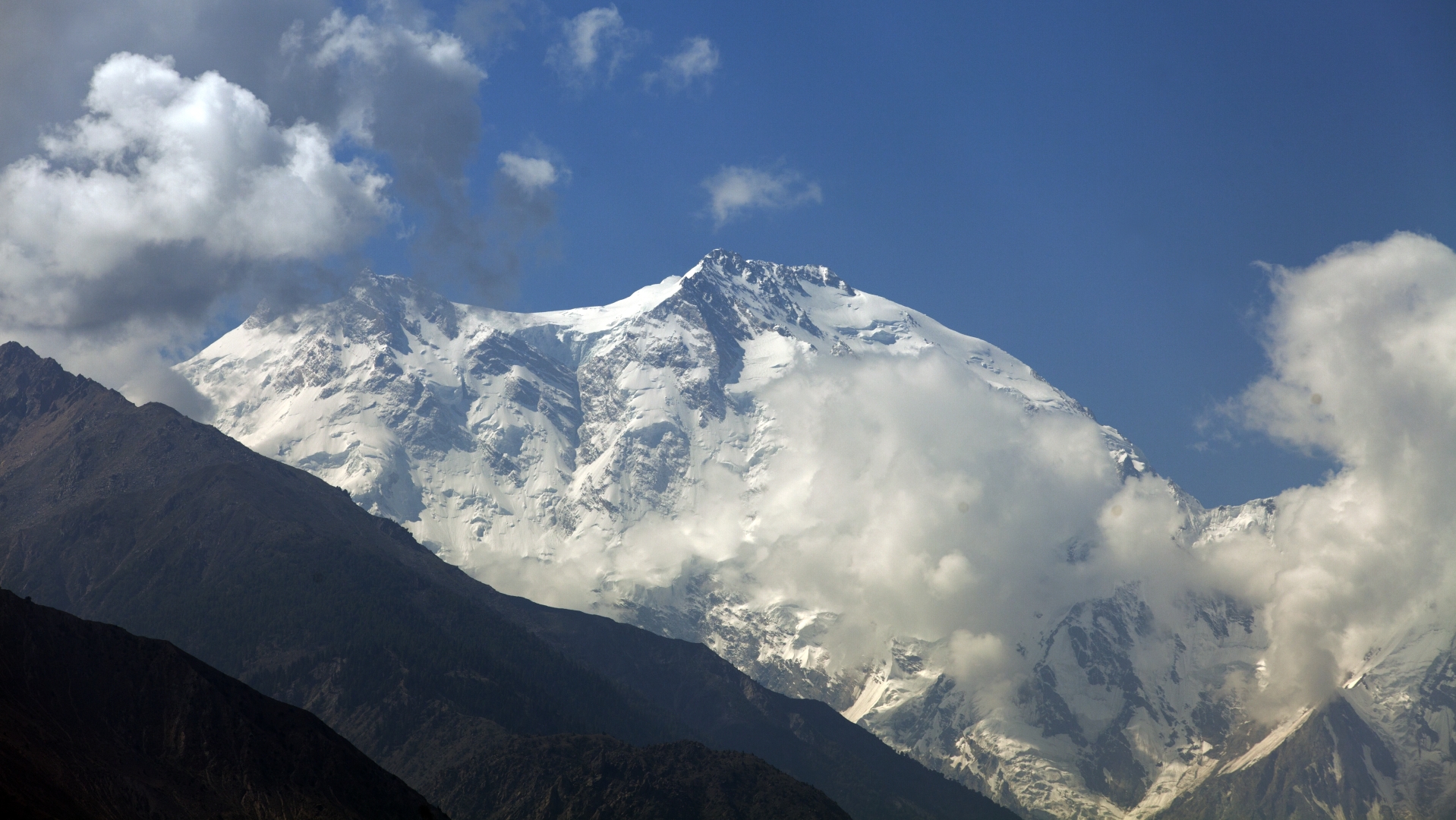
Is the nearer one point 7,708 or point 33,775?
point 33,775

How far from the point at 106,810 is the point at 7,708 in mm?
22616

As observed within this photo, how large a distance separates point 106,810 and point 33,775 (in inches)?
502

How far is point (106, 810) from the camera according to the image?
192 metres

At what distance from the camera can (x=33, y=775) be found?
18275cm

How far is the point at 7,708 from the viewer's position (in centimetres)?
19950

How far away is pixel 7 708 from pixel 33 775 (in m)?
21.2
